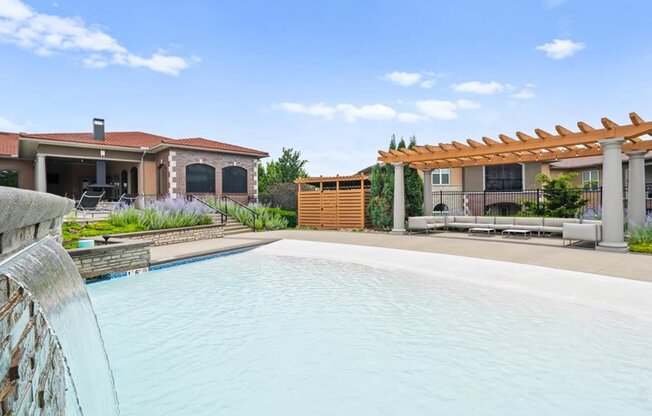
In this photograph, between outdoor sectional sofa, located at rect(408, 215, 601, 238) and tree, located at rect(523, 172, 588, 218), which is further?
tree, located at rect(523, 172, 588, 218)

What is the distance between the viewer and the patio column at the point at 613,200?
9492mm

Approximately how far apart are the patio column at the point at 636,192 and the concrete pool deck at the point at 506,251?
2.24 meters

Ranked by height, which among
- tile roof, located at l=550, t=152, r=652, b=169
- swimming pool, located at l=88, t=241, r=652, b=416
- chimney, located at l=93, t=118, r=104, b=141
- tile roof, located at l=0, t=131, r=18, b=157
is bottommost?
swimming pool, located at l=88, t=241, r=652, b=416

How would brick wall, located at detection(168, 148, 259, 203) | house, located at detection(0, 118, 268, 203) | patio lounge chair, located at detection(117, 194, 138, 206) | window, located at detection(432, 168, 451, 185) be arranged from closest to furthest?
1. patio lounge chair, located at detection(117, 194, 138, 206)
2. house, located at detection(0, 118, 268, 203)
3. brick wall, located at detection(168, 148, 259, 203)
4. window, located at detection(432, 168, 451, 185)

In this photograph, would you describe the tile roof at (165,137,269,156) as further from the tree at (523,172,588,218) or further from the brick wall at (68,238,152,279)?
the tree at (523,172,588,218)

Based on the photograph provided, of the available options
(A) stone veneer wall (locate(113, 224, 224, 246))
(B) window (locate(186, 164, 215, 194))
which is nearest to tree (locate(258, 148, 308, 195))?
(B) window (locate(186, 164, 215, 194))

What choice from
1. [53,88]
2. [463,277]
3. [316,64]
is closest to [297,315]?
[463,277]

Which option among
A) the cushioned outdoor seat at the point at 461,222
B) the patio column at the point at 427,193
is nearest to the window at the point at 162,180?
the patio column at the point at 427,193

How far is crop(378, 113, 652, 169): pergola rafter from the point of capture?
9.48 m

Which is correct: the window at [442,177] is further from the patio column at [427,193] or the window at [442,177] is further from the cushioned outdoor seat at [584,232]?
the cushioned outdoor seat at [584,232]

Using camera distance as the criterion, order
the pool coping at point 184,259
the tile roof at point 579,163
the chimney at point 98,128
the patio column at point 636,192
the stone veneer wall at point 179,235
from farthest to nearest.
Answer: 1. the tile roof at point 579,163
2. the chimney at point 98,128
3. the stone veneer wall at point 179,235
4. the patio column at point 636,192
5. the pool coping at point 184,259

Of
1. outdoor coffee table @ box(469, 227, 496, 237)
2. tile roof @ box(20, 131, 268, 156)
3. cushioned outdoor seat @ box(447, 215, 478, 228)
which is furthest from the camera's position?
tile roof @ box(20, 131, 268, 156)

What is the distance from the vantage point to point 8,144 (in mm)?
18266

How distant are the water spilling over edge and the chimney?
1949 cm
